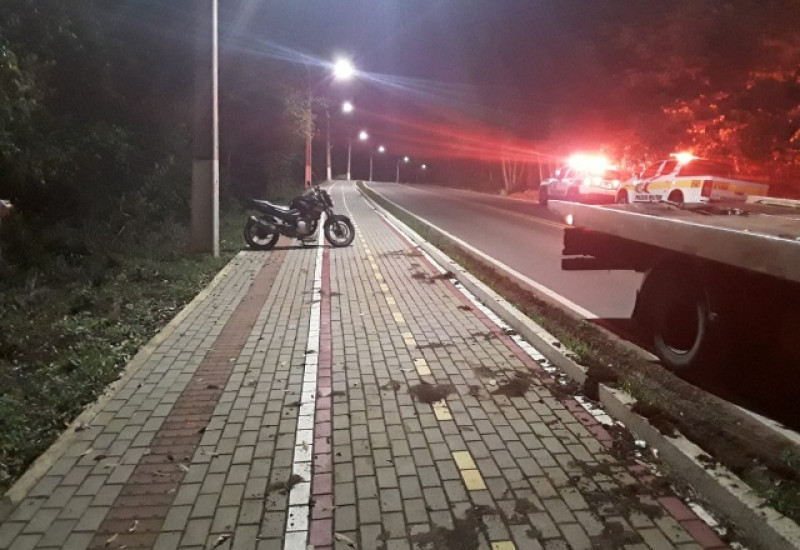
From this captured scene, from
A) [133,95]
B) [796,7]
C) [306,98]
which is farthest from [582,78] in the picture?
[133,95]

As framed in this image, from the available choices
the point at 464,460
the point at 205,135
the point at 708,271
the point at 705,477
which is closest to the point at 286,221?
the point at 205,135

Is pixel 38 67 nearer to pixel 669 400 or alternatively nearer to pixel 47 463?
pixel 47 463

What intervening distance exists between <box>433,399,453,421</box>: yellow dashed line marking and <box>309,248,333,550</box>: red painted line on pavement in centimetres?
85

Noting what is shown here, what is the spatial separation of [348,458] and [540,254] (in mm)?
10613

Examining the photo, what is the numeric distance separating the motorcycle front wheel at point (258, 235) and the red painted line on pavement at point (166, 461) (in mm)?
7096

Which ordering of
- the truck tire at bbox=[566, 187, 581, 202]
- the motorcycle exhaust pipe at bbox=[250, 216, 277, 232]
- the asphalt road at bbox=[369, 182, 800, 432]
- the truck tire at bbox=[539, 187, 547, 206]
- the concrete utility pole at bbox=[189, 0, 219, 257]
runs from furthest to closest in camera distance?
the truck tire at bbox=[539, 187, 547, 206]
the truck tire at bbox=[566, 187, 581, 202]
the motorcycle exhaust pipe at bbox=[250, 216, 277, 232]
the concrete utility pole at bbox=[189, 0, 219, 257]
the asphalt road at bbox=[369, 182, 800, 432]

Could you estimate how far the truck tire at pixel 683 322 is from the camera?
18.8 feet

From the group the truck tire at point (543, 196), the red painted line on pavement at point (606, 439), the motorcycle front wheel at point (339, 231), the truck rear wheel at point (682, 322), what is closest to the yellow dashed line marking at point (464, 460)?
the red painted line on pavement at point (606, 439)

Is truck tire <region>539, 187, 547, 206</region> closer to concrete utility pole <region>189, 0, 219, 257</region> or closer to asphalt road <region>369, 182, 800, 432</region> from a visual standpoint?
asphalt road <region>369, 182, 800, 432</region>

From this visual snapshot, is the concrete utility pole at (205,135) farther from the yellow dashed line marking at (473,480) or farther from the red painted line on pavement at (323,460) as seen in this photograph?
the yellow dashed line marking at (473,480)

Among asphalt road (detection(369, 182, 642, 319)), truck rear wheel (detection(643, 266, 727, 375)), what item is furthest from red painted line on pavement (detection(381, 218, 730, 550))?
asphalt road (detection(369, 182, 642, 319))

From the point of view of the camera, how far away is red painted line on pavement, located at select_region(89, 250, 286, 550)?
11.7 ft

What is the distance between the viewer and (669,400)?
5.30 metres

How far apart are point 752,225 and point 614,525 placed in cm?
321
